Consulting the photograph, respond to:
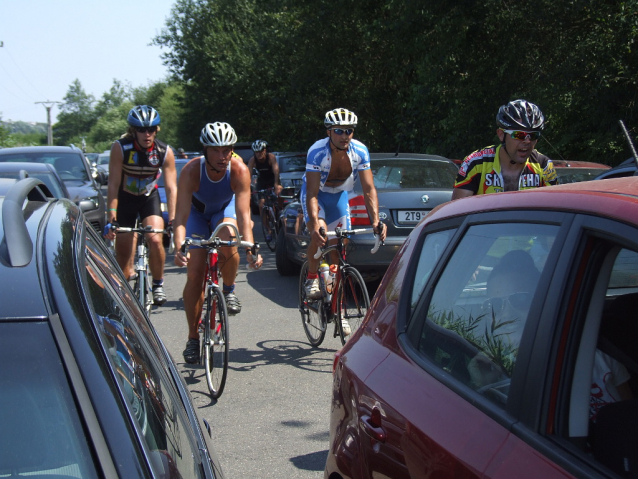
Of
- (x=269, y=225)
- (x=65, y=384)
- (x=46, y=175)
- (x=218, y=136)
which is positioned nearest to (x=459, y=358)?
(x=65, y=384)

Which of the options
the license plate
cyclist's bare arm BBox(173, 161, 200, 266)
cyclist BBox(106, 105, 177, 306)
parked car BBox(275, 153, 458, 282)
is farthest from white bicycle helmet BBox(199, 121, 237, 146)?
the license plate

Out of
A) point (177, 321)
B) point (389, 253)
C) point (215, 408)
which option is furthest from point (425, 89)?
point (215, 408)

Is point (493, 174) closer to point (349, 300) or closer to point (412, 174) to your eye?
point (349, 300)

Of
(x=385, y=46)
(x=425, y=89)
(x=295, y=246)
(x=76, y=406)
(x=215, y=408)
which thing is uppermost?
(x=385, y=46)

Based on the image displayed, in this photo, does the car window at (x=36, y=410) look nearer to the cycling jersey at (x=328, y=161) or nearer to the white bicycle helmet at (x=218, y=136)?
the white bicycle helmet at (x=218, y=136)

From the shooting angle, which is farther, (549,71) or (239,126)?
(239,126)

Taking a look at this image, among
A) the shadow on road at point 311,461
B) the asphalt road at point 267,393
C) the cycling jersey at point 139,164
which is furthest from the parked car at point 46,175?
the shadow on road at point 311,461

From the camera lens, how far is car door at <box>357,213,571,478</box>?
5.96ft

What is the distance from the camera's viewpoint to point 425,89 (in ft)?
56.9

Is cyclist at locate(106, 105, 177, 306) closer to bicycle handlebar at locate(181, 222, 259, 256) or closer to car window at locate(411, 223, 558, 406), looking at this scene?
bicycle handlebar at locate(181, 222, 259, 256)

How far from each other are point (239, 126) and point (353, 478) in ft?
125

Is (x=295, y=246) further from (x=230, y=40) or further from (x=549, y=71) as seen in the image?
(x=230, y=40)

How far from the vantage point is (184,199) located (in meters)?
5.91

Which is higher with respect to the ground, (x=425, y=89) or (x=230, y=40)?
(x=230, y=40)
